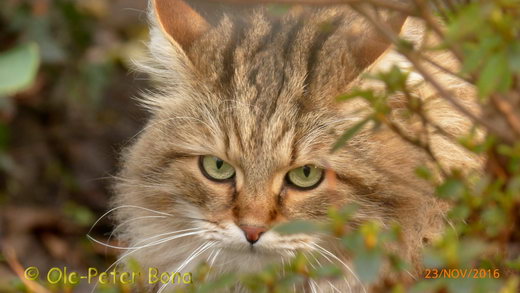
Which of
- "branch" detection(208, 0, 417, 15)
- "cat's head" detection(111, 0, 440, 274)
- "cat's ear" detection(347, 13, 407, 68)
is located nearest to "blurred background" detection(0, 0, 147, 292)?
"cat's head" detection(111, 0, 440, 274)

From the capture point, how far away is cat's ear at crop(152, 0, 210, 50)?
9.17 feet

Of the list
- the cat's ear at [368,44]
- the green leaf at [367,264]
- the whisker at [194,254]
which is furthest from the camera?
the whisker at [194,254]

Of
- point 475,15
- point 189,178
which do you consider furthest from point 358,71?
Result: point 475,15

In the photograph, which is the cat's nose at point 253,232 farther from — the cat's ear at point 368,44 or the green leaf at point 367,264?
the green leaf at point 367,264

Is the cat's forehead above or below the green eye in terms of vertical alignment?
above

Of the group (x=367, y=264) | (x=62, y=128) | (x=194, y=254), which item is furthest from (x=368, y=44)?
(x=62, y=128)

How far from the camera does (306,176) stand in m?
2.67

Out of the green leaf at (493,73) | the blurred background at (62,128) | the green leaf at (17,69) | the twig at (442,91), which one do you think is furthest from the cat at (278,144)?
the blurred background at (62,128)

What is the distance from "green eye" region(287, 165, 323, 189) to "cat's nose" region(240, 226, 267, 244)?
209 millimetres

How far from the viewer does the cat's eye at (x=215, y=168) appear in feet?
9.09

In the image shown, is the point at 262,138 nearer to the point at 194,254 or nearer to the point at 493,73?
the point at 194,254

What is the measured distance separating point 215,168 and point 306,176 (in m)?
0.35
